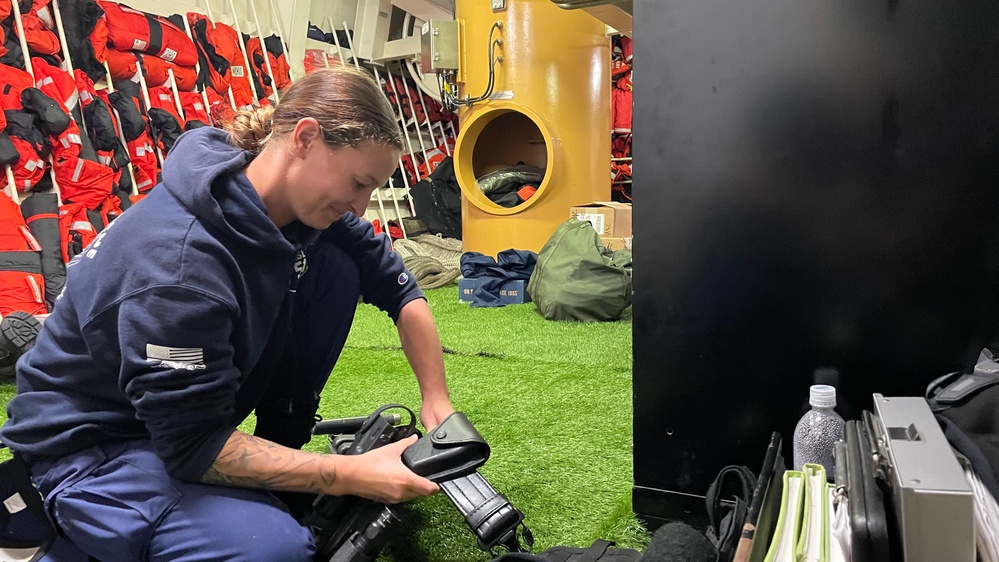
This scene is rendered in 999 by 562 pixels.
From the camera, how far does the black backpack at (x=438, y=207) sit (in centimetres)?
593

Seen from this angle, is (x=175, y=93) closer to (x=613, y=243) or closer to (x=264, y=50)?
(x=264, y=50)

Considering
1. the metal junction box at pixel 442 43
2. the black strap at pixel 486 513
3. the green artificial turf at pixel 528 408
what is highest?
the metal junction box at pixel 442 43

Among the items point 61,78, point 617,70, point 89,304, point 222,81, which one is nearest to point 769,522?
point 89,304

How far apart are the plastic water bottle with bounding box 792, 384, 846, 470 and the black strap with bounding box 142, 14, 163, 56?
4324 mm

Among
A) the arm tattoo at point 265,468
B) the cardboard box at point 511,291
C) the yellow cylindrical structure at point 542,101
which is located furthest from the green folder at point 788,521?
the yellow cylindrical structure at point 542,101

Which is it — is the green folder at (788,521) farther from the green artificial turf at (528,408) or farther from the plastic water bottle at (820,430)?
the green artificial turf at (528,408)

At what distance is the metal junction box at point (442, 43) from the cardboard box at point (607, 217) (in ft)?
3.98

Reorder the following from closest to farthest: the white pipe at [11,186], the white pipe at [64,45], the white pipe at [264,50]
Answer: the white pipe at [11,186] < the white pipe at [64,45] < the white pipe at [264,50]

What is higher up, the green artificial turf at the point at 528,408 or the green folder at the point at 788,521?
the green folder at the point at 788,521

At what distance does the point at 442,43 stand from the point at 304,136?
342 centimetres

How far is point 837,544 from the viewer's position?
31.3 inches

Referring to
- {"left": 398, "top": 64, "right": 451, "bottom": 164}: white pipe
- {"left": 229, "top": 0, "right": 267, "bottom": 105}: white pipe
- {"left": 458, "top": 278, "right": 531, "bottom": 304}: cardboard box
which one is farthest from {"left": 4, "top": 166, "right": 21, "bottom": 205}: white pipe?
{"left": 398, "top": 64, "right": 451, "bottom": 164}: white pipe

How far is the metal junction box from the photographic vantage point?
13.9 ft

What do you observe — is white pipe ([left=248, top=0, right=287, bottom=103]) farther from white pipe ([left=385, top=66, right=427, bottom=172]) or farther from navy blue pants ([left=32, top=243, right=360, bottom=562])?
navy blue pants ([left=32, top=243, right=360, bottom=562])
